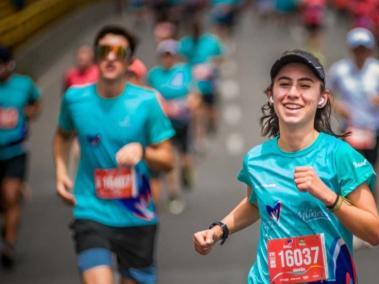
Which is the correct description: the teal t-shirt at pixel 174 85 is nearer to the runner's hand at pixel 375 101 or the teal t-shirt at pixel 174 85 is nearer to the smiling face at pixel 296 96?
the runner's hand at pixel 375 101

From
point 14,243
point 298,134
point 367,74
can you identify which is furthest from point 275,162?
point 14,243

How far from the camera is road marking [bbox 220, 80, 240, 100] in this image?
20948mm

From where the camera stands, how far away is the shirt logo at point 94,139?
21.7 feet

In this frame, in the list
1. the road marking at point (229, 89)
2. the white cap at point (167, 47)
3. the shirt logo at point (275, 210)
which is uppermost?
the road marking at point (229, 89)

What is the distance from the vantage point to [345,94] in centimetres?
995

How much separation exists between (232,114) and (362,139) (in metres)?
9.68

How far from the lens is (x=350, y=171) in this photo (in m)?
4.76

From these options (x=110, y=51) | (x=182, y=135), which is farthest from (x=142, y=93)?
(x=182, y=135)

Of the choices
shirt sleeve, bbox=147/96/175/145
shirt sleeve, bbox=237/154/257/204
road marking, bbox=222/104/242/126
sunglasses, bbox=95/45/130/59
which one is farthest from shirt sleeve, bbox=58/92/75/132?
road marking, bbox=222/104/242/126

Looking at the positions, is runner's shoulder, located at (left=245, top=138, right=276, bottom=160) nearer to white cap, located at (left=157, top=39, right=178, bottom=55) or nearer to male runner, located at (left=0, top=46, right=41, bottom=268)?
male runner, located at (left=0, top=46, right=41, bottom=268)

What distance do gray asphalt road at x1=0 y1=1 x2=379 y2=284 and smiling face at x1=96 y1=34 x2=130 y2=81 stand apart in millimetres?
3171

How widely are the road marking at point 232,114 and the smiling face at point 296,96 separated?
539 inches

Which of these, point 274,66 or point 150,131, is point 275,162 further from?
point 150,131

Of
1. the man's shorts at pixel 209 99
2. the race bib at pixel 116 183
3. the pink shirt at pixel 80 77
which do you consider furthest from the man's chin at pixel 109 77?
the man's shorts at pixel 209 99
